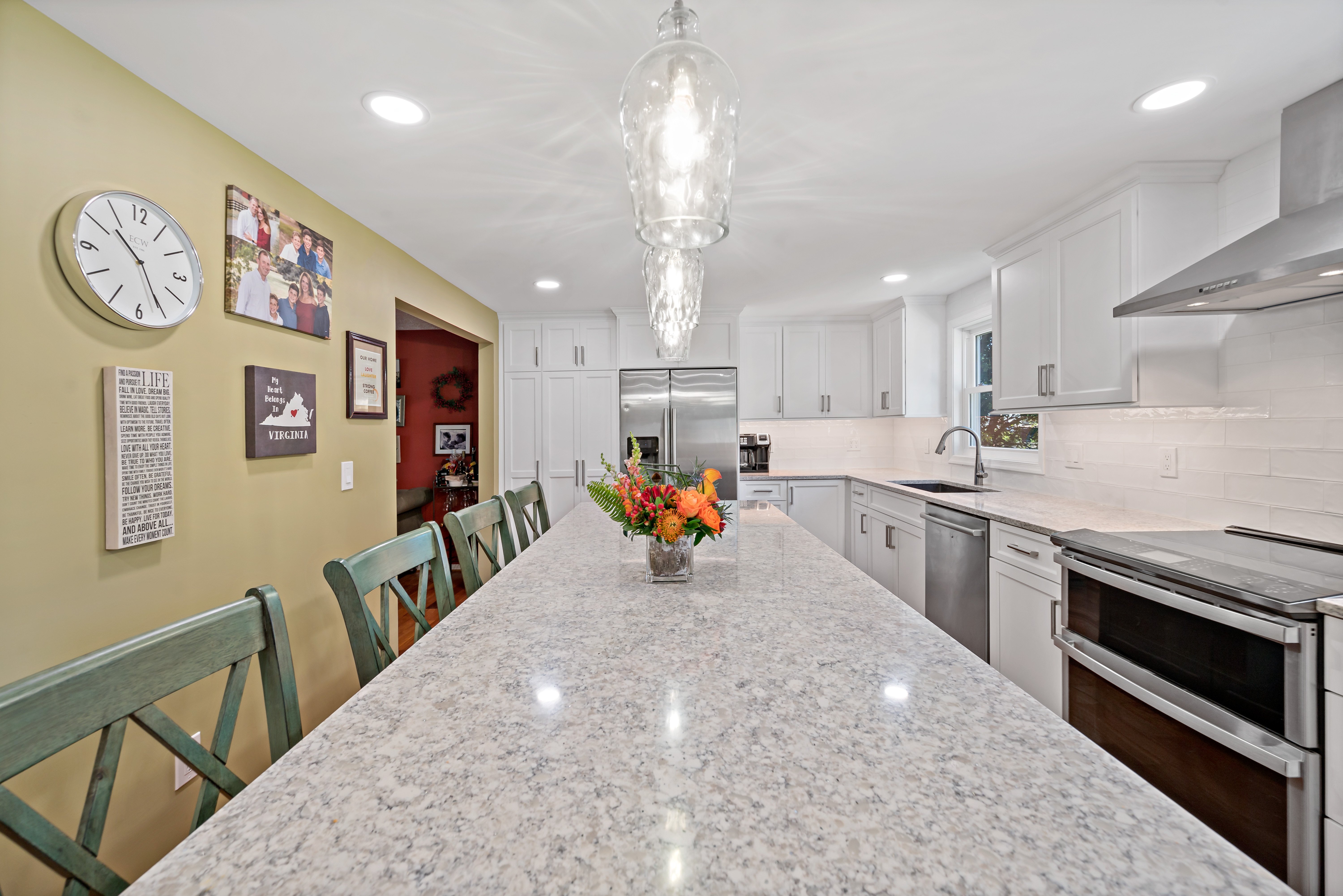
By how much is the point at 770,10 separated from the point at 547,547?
5.30 ft

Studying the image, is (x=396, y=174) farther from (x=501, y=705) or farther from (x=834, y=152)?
(x=501, y=705)

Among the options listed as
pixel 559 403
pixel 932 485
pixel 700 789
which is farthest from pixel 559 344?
pixel 700 789

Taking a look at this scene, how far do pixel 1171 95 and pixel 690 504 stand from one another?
6.10 feet

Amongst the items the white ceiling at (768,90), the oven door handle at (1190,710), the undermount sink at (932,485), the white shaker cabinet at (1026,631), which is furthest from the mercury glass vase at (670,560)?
the undermount sink at (932,485)

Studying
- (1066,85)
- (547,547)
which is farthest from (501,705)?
(1066,85)

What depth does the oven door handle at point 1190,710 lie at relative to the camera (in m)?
1.29

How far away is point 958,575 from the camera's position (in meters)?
2.87

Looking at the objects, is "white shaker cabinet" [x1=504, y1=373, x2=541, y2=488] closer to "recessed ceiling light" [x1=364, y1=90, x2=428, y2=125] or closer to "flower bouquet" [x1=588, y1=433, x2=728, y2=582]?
"recessed ceiling light" [x1=364, y1=90, x2=428, y2=125]

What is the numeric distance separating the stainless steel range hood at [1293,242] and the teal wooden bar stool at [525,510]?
2337 mm

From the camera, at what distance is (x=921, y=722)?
2.50ft

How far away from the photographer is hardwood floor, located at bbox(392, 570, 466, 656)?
3.23 meters

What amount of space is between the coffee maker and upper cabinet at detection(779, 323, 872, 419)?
341 millimetres

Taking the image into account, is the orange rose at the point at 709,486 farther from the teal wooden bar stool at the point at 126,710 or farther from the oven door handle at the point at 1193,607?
the oven door handle at the point at 1193,607

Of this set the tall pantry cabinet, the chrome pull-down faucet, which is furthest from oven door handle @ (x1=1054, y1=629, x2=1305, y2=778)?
the tall pantry cabinet
